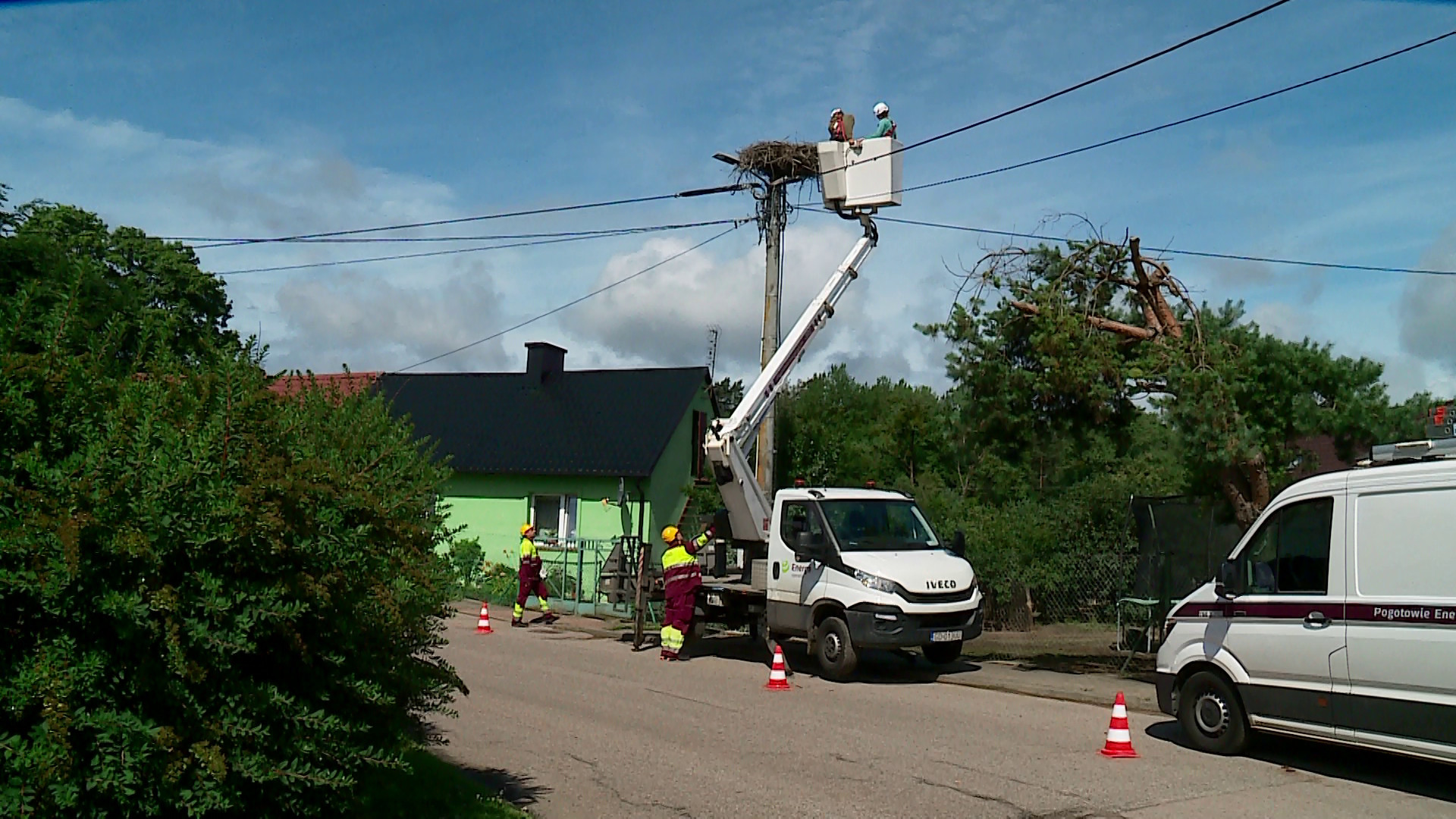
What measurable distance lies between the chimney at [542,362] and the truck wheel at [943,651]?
64.2 ft

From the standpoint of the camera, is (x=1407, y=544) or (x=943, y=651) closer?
(x=1407, y=544)

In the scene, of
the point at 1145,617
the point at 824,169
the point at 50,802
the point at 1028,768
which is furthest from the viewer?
the point at 824,169

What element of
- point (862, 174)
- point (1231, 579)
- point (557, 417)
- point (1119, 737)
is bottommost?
point (1119, 737)

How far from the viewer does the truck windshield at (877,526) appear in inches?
573

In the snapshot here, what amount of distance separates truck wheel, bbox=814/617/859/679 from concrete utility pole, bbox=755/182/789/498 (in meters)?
4.54

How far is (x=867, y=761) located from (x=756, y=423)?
804 centimetres

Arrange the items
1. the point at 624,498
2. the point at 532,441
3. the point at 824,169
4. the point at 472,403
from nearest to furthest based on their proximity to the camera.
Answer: the point at 824,169
the point at 624,498
the point at 532,441
the point at 472,403

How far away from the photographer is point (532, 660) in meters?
15.3

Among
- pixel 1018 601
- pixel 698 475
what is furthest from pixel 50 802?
pixel 698 475

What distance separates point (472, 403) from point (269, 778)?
93.5 feet

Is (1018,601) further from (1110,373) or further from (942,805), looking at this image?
(942,805)

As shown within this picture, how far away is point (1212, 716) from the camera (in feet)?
32.0

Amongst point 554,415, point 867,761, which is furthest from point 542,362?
point 867,761

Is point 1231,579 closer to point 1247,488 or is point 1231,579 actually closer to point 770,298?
point 1247,488
